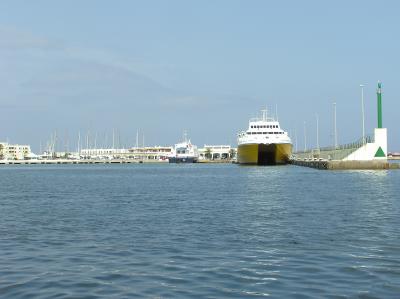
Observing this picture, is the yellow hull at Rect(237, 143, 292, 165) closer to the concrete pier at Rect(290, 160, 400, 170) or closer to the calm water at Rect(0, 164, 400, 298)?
the concrete pier at Rect(290, 160, 400, 170)

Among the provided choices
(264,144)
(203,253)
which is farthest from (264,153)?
(203,253)

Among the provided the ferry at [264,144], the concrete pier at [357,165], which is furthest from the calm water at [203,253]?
the ferry at [264,144]

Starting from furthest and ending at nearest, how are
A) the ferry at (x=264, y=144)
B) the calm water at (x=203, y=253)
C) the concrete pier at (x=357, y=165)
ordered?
the ferry at (x=264, y=144)
the concrete pier at (x=357, y=165)
the calm water at (x=203, y=253)

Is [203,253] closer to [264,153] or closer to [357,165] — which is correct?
[357,165]

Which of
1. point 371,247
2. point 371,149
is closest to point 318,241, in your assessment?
point 371,247

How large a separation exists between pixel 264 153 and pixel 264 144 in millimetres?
5482

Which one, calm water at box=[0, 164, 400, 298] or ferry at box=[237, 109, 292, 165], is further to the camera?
ferry at box=[237, 109, 292, 165]

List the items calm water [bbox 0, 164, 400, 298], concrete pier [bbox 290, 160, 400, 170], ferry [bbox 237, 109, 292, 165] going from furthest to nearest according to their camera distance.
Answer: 1. ferry [bbox 237, 109, 292, 165]
2. concrete pier [bbox 290, 160, 400, 170]
3. calm water [bbox 0, 164, 400, 298]

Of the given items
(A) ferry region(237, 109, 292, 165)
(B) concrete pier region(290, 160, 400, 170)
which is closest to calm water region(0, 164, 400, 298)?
(B) concrete pier region(290, 160, 400, 170)

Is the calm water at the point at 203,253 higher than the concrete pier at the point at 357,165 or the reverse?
the reverse

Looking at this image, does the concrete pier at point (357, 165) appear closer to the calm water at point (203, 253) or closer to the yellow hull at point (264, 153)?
the yellow hull at point (264, 153)

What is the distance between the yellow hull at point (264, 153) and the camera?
348 feet

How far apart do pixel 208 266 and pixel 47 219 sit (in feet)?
45.0

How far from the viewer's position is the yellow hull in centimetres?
10606
